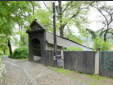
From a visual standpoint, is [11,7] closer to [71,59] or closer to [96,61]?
[71,59]

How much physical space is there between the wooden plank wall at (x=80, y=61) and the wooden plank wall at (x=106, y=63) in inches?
17.9

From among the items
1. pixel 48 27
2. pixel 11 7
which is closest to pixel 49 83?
pixel 11 7

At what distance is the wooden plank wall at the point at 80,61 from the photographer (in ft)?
18.8

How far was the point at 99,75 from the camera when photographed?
215 inches

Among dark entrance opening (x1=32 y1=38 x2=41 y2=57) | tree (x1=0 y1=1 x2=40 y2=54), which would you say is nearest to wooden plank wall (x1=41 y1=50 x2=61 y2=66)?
Answer: dark entrance opening (x1=32 y1=38 x2=41 y2=57)

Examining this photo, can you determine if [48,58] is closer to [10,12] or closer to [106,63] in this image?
[10,12]

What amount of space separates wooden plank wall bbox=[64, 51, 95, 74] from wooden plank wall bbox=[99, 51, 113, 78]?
454mm

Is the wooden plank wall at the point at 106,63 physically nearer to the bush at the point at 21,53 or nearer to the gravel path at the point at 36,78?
the gravel path at the point at 36,78

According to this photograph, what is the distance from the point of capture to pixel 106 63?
513 cm

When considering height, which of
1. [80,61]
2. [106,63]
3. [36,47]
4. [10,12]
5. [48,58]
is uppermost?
[10,12]

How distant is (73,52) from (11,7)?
5.56 m

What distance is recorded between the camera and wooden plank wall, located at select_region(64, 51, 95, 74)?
5.74 meters

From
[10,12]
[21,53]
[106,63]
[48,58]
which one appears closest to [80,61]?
[106,63]

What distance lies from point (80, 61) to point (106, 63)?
5.51ft
